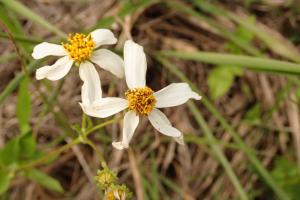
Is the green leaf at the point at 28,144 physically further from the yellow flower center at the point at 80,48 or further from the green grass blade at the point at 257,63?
the green grass blade at the point at 257,63

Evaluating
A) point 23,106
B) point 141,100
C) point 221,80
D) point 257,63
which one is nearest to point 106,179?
point 141,100

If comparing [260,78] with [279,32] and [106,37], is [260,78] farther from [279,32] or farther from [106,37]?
[106,37]

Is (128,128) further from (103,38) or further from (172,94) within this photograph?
(103,38)

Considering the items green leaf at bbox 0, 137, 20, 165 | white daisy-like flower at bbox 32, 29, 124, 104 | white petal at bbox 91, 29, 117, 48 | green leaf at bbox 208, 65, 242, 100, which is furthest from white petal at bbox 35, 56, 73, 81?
green leaf at bbox 208, 65, 242, 100

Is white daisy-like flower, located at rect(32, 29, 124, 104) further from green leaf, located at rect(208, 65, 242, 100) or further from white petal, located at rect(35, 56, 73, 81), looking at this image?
green leaf, located at rect(208, 65, 242, 100)

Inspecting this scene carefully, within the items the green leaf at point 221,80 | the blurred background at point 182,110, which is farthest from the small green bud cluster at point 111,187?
the green leaf at point 221,80

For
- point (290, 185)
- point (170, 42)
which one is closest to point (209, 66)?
point (170, 42)
